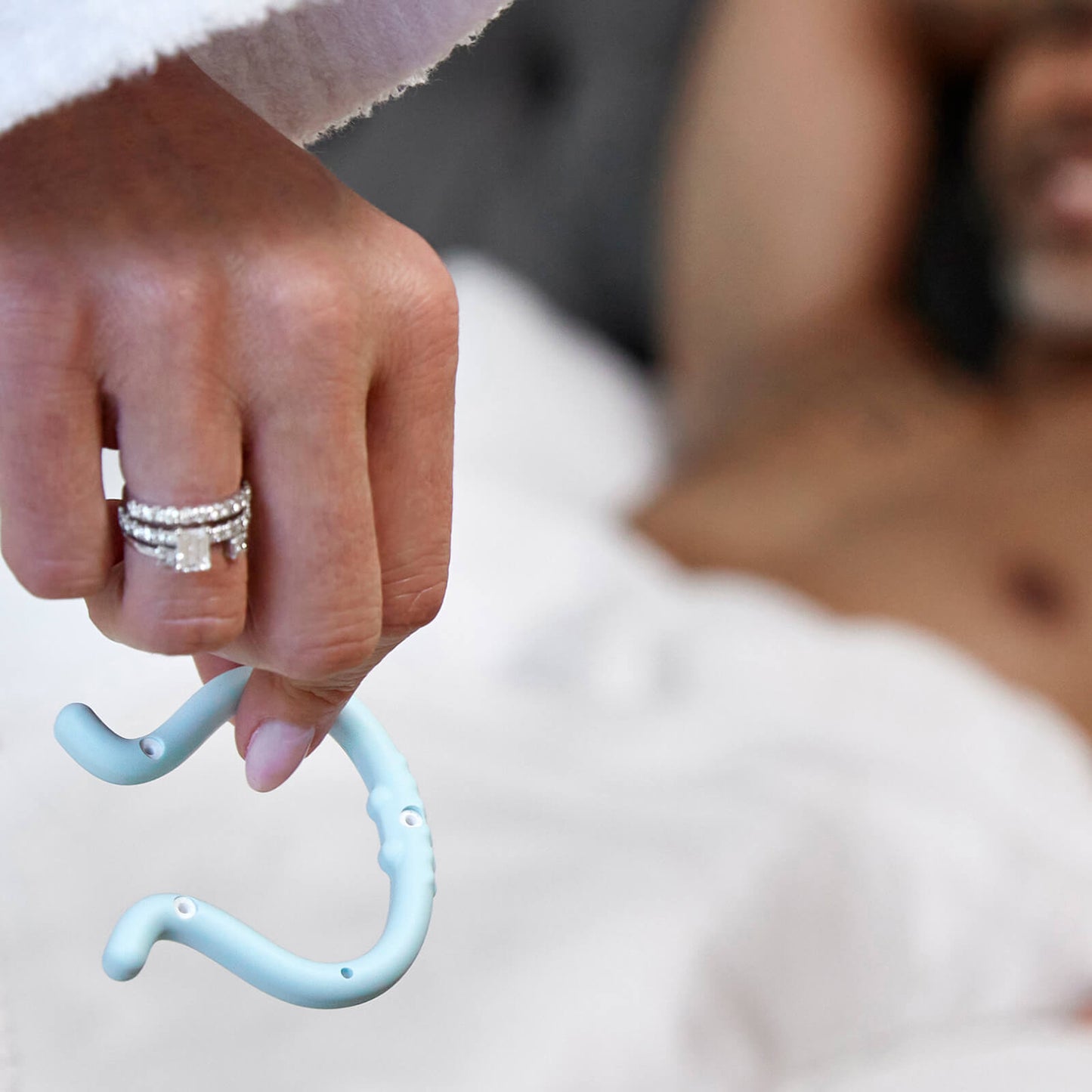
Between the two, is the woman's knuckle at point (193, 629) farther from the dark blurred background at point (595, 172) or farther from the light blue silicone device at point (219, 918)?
the dark blurred background at point (595, 172)

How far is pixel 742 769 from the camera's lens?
1.94 ft

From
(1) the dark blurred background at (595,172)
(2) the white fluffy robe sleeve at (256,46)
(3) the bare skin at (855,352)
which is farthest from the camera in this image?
(1) the dark blurred background at (595,172)

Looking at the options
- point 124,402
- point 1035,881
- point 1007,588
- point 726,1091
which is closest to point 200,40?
point 124,402

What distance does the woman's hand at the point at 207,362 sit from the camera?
0.62ft

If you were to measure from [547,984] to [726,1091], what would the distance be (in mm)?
99

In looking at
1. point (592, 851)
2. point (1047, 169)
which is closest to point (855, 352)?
point (1047, 169)

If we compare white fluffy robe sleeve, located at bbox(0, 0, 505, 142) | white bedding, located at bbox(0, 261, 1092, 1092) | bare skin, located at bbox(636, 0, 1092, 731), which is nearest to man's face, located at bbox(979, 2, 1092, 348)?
bare skin, located at bbox(636, 0, 1092, 731)

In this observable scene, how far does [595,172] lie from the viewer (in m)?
1.15

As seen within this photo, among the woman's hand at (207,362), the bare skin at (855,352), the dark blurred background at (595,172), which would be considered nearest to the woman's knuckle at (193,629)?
the woman's hand at (207,362)

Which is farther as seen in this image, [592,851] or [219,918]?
[592,851]

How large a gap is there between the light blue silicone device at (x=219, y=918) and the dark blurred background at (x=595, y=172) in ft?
2.83

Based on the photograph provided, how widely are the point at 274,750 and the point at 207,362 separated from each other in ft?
0.32

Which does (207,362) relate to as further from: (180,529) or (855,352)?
(855,352)

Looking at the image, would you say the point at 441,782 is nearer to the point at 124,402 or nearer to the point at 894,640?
the point at 124,402
